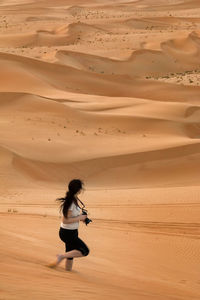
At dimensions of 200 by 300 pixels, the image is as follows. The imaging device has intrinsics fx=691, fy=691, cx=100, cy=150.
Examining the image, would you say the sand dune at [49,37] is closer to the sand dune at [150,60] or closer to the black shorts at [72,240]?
the sand dune at [150,60]

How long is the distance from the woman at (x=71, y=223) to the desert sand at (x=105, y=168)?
22 cm

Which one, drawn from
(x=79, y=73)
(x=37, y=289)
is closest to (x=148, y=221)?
(x=37, y=289)

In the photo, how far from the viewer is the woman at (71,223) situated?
6914mm

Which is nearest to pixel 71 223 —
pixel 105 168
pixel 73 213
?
pixel 73 213

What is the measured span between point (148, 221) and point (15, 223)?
2586mm

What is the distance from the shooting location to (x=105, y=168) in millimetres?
17344

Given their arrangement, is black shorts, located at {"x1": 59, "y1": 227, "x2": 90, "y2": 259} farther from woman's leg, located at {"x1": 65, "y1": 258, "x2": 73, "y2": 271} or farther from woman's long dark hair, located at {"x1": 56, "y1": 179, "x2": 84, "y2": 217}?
woman's long dark hair, located at {"x1": 56, "y1": 179, "x2": 84, "y2": 217}

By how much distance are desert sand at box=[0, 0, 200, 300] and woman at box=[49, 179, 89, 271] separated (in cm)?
22

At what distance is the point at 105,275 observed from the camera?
7.77 metres

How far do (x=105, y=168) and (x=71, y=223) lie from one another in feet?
33.9

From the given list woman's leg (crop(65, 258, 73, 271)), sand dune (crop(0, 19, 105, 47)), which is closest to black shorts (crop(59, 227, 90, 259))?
woman's leg (crop(65, 258, 73, 271))

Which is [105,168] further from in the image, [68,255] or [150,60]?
[150,60]

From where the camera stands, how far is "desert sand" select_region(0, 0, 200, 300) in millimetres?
7578

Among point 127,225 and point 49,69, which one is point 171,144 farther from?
point 49,69
